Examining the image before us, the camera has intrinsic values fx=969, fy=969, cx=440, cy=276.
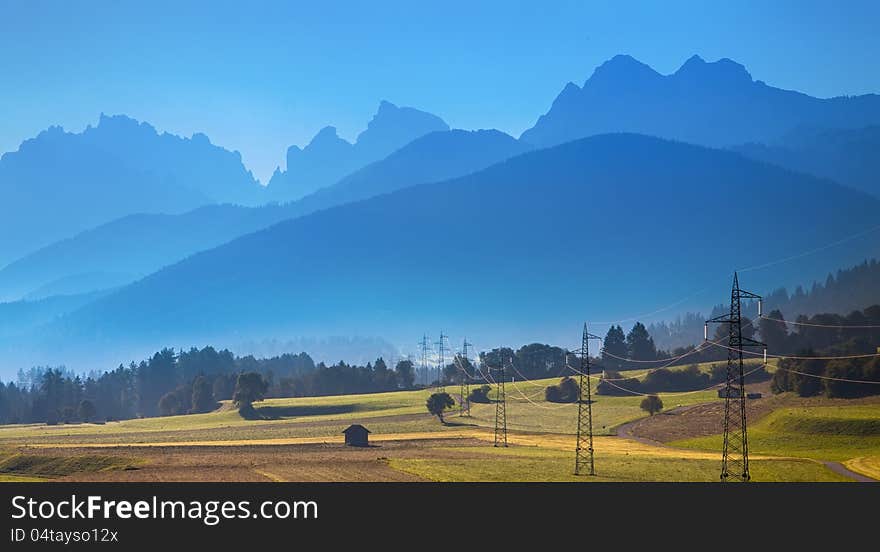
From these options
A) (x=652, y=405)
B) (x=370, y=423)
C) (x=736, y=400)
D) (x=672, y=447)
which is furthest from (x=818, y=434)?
(x=370, y=423)

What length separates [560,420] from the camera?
162375 millimetres

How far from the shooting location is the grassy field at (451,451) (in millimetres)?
91688

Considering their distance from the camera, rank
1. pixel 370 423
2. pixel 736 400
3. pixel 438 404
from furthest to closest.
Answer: pixel 438 404 < pixel 370 423 < pixel 736 400

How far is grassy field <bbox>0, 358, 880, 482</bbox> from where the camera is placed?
9169 centimetres

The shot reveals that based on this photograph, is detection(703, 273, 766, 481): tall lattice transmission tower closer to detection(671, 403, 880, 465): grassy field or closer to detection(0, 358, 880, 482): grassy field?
detection(0, 358, 880, 482): grassy field

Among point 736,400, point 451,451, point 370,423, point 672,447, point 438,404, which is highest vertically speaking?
point 736,400

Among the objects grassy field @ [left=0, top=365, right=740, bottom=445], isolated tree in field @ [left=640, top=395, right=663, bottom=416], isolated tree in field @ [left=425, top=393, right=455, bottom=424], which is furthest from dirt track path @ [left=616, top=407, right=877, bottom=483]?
isolated tree in field @ [left=425, top=393, right=455, bottom=424]

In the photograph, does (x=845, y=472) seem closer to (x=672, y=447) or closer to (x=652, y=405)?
(x=672, y=447)

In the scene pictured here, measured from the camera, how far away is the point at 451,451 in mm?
119938

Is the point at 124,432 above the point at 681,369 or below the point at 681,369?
below

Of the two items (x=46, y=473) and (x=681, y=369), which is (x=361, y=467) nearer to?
(x=46, y=473)
